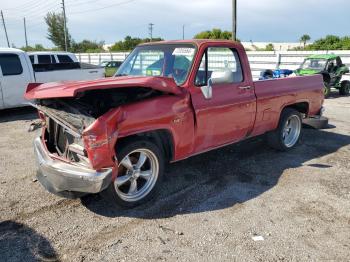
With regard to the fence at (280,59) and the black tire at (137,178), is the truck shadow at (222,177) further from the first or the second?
the fence at (280,59)

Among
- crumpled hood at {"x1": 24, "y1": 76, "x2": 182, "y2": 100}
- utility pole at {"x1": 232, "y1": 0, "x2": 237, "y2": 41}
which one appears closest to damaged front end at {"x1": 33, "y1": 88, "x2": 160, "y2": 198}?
crumpled hood at {"x1": 24, "y1": 76, "x2": 182, "y2": 100}

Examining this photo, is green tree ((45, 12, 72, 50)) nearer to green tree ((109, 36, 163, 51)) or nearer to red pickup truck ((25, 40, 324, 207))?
green tree ((109, 36, 163, 51))

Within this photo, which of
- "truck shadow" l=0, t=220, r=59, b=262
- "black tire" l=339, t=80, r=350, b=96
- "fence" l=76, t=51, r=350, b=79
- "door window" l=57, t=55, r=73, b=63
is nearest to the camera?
"truck shadow" l=0, t=220, r=59, b=262

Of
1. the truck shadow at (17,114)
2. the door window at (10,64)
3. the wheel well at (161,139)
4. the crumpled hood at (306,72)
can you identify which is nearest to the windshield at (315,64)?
the crumpled hood at (306,72)

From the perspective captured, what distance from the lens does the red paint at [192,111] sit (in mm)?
3520

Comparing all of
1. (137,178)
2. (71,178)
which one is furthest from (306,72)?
(71,178)

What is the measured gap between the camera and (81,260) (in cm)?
318

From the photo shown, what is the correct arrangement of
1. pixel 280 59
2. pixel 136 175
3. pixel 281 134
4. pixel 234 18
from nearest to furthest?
pixel 136 175 < pixel 281 134 < pixel 280 59 < pixel 234 18

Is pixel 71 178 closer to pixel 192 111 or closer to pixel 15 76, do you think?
pixel 192 111

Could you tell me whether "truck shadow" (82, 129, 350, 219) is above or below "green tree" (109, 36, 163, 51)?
below

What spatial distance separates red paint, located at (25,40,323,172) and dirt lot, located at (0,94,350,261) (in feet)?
2.02

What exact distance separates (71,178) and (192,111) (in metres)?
1.75

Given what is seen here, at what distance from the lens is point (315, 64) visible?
15523 mm

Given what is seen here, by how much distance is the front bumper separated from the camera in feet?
Answer: 11.5
